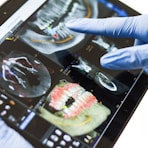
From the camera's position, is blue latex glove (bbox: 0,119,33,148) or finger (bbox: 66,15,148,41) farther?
finger (bbox: 66,15,148,41)

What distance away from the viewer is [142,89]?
2.60 feet

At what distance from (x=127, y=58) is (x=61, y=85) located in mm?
158

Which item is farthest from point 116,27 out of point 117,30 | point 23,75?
point 23,75

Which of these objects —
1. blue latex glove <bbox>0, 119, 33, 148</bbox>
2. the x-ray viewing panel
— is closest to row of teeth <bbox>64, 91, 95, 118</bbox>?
the x-ray viewing panel

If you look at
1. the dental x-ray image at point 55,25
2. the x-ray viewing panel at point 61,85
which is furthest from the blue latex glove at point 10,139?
the dental x-ray image at point 55,25

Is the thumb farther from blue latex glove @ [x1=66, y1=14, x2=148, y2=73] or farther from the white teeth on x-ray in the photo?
the white teeth on x-ray

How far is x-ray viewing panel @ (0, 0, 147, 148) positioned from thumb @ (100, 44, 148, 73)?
39 mm

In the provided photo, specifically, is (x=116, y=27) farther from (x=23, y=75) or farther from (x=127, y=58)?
(x=23, y=75)

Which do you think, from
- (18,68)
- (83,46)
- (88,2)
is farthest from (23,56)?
(88,2)

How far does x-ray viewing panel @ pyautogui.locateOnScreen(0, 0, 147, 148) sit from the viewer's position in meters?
0.68

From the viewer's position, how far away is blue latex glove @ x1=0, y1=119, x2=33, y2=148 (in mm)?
644

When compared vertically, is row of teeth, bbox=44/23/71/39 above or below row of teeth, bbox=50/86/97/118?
above

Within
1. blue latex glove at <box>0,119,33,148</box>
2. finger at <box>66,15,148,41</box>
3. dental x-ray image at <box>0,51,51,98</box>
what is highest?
finger at <box>66,15,148,41</box>

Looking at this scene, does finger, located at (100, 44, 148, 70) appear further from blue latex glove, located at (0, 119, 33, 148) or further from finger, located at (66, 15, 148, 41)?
blue latex glove, located at (0, 119, 33, 148)
